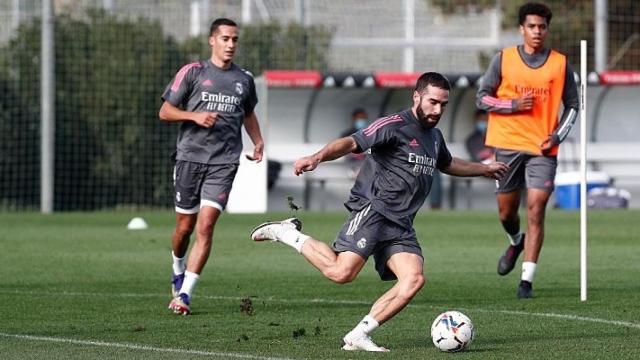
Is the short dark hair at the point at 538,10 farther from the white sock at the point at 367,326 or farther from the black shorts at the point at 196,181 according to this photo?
the white sock at the point at 367,326

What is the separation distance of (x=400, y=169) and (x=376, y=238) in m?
0.46

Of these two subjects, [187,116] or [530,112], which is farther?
[530,112]

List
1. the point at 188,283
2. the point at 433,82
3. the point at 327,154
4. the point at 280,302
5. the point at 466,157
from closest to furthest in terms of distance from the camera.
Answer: the point at 327,154 < the point at 433,82 < the point at 188,283 < the point at 280,302 < the point at 466,157

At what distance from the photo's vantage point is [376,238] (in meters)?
9.00

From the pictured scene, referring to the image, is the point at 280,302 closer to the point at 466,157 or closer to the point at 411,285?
the point at 411,285

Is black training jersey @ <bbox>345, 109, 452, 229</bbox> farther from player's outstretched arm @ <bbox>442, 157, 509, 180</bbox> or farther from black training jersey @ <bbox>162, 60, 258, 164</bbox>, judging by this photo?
black training jersey @ <bbox>162, 60, 258, 164</bbox>

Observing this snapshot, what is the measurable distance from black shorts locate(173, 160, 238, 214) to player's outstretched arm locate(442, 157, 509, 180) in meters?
2.49

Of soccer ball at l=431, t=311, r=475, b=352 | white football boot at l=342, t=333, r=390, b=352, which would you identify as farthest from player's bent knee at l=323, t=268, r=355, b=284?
soccer ball at l=431, t=311, r=475, b=352

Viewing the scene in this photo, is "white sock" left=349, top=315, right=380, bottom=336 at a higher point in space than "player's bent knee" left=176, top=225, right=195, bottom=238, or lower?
lower

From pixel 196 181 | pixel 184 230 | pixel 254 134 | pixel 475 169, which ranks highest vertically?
pixel 254 134

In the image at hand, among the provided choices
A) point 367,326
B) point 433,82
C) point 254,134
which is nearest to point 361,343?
point 367,326

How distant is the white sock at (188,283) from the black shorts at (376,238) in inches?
82.0

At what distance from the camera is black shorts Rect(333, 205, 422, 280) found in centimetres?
899

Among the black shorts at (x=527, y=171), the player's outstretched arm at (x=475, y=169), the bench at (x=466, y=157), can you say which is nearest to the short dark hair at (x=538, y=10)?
the black shorts at (x=527, y=171)
